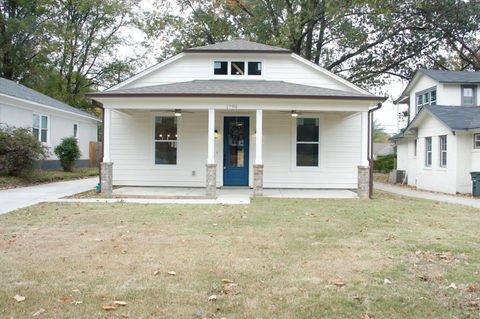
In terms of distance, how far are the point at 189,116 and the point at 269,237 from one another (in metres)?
9.06

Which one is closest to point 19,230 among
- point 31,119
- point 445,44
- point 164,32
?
point 31,119

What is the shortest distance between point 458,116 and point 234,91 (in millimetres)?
10157

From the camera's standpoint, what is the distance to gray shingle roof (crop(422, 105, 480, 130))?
614 inches

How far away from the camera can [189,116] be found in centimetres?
1481

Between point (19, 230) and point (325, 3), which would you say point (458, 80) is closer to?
point (325, 3)

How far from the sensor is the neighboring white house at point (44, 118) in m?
18.7

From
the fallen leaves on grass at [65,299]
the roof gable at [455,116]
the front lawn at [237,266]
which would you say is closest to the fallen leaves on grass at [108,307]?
the front lawn at [237,266]

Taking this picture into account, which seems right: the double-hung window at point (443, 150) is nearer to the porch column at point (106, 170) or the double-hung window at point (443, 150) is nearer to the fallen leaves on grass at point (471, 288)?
the porch column at point (106, 170)

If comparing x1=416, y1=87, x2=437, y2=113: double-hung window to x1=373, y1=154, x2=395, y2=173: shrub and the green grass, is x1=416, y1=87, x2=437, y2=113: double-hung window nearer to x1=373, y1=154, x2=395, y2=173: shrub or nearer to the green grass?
x1=373, y1=154, x2=395, y2=173: shrub

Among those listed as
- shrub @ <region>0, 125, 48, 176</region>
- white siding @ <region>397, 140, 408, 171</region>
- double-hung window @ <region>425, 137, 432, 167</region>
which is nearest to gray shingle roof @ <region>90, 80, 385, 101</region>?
shrub @ <region>0, 125, 48, 176</region>

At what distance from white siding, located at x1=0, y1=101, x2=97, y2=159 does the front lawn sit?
12018 millimetres

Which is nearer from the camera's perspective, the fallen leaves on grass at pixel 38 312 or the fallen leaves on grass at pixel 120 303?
the fallen leaves on grass at pixel 38 312

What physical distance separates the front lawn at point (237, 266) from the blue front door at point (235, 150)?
624cm

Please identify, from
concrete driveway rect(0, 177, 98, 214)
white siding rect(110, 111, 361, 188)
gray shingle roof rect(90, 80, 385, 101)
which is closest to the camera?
concrete driveway rect(0, 177, 98, 214)
